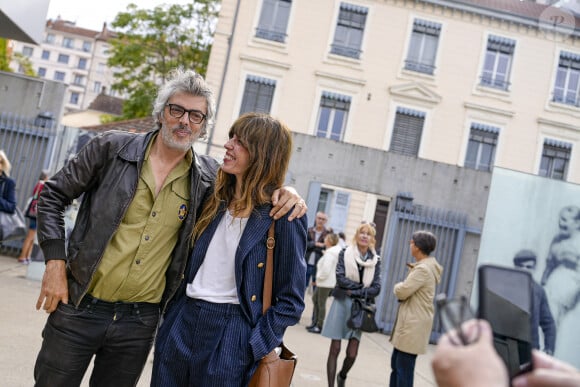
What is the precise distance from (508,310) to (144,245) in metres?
2.05

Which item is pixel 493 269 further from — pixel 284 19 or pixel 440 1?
pixel 440 1

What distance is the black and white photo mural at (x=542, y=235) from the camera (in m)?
7.00

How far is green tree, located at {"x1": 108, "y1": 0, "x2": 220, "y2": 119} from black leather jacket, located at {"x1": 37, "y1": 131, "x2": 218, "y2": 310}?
89.0 feet

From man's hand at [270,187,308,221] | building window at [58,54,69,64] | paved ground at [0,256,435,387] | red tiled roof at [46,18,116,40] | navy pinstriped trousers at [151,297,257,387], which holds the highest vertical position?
red tiled roof at [46,18,116,40]

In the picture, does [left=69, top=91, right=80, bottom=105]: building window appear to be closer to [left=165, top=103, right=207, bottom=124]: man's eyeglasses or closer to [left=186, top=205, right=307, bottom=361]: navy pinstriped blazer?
[left=165, top=103, right=207, bottom=124]: man's eyeglasses

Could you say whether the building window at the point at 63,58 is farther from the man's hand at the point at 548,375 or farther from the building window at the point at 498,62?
the man's hand at the point at 548,375

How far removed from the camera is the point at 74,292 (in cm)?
287

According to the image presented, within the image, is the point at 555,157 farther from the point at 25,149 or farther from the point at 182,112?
the point at 182,112

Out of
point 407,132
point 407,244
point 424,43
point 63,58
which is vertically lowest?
point 407,244

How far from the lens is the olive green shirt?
289 centimetres

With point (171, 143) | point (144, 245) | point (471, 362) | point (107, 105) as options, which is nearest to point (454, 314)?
point (471, 362)

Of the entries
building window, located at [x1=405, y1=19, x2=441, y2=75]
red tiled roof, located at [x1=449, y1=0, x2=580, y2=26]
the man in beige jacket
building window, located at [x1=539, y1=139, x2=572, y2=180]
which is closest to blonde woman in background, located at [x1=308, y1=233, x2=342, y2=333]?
the man in beige jacket

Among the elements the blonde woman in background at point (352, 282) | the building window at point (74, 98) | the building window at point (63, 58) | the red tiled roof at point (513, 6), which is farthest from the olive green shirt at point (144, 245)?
the building window at point (63, 58)

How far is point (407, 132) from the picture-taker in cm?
2206
